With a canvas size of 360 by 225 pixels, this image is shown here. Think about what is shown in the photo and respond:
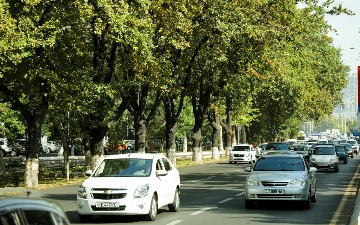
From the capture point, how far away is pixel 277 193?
20.1 meters

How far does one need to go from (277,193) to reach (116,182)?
16.3ft

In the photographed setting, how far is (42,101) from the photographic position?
1257 inches

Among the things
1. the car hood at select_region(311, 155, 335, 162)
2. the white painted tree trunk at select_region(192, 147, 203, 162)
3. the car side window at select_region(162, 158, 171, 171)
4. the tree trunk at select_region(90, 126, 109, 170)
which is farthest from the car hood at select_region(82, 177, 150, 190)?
the white painted tree trunk at select_region(192, 147, 203, 162)

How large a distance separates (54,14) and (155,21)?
7605mm

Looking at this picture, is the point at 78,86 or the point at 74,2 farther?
the point at 78,86

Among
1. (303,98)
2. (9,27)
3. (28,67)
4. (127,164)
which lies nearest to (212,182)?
(28,67)

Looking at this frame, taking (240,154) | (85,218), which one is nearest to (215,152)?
(240,154)

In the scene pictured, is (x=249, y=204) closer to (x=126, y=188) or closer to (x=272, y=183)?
(x=272, y=183)

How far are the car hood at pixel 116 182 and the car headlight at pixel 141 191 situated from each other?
3.2 inches

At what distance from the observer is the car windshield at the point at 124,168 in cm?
1778

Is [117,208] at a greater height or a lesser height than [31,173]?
lesser

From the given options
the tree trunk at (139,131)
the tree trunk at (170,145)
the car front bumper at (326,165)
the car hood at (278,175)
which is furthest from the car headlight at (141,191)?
the tree trunk at (170,145)

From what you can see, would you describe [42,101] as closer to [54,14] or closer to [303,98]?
[54,14]

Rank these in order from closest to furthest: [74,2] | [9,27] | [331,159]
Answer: [9,27], [74,2], [331,159]
